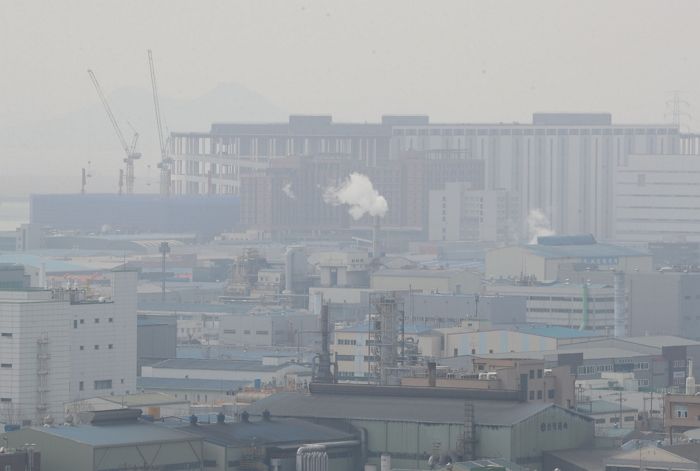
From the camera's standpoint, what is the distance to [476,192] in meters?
163

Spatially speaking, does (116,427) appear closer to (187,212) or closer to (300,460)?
(300,460)

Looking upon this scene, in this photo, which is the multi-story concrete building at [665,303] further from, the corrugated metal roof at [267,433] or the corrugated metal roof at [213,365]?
the corrugated metal roof at [267,433]

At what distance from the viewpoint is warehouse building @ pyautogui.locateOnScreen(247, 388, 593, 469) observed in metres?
42.5

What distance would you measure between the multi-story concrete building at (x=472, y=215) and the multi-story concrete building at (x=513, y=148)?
8.52 m

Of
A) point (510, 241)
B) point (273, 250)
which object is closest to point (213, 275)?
point (273, 250)

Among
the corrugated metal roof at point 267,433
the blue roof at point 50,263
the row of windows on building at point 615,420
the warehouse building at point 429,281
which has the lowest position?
the row of windows on building at point 615,420

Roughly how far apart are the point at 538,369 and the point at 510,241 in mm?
106274

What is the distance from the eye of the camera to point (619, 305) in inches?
3487

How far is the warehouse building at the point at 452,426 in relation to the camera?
42.5 m

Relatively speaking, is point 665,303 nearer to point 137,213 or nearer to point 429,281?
point 429,281

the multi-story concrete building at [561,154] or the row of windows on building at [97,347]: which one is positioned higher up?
the multi-story concrete building at [561,154]

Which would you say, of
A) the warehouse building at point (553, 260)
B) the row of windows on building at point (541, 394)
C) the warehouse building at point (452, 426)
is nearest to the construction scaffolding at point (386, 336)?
the row of windows on building at point (541, 394)

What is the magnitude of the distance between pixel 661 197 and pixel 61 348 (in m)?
98.8

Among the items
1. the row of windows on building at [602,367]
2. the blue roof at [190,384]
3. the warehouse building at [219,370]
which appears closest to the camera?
the blue roof at [190,384]
